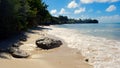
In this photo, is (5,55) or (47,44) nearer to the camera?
(5,55)

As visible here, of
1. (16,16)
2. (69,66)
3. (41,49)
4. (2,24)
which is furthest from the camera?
(16,16)

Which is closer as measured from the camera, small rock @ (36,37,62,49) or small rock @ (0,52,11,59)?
small rock @ (0,52,11,59)

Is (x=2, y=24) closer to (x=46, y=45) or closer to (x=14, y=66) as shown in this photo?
(x=46, y=45)

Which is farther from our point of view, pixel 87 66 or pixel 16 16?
pixel 16 16

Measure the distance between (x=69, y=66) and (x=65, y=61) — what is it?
1.39 m

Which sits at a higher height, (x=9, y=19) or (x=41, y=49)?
(x=9, y=19)

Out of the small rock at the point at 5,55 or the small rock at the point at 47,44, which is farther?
the small rock at the point at 47,44

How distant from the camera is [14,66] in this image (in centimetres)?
Answer: 1098

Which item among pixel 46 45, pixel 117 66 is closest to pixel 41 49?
pixel 46 45

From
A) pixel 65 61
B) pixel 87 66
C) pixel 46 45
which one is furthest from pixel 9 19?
pixel 87 66

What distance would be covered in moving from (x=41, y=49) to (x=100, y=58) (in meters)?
5.53

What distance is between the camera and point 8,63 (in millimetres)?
11422

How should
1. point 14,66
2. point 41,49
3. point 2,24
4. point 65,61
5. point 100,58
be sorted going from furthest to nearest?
point 2,24 < point 41,49 < point 100,58 < point 65,61 < point 14,66

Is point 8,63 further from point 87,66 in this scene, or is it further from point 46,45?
point 46,45
